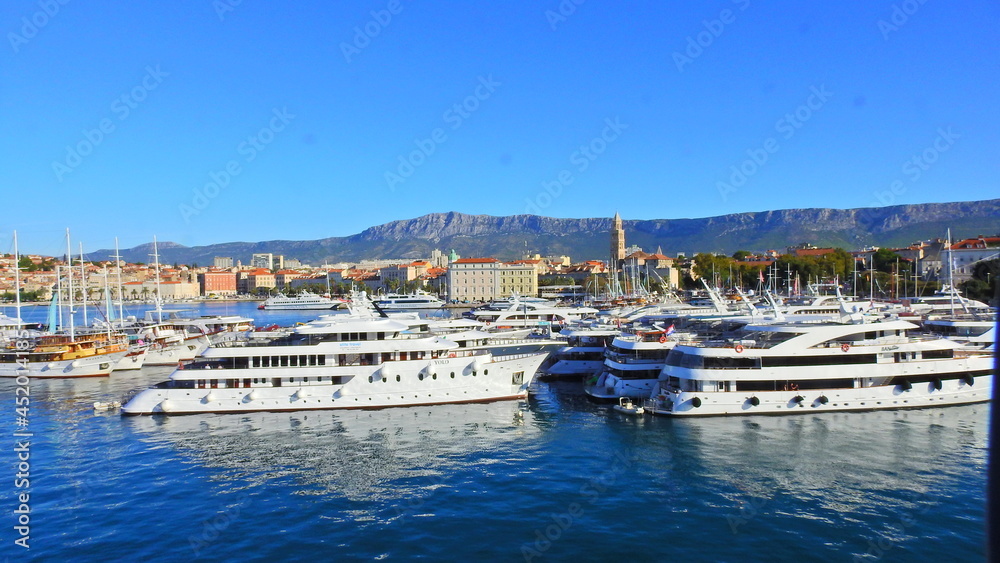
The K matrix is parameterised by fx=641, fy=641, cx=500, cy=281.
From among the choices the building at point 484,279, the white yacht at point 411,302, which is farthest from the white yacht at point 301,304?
the building at point 484,279

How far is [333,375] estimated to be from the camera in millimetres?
25906

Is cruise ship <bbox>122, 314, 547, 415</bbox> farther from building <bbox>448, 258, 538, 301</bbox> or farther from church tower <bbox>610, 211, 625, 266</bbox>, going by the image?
church tower <bbox>610, 211, 625, 266</bbox>

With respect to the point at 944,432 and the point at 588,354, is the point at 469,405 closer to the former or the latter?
the point at 588,354

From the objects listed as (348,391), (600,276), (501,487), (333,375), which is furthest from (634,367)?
(600,276)

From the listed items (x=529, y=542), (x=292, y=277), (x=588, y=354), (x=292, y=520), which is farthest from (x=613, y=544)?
(x=292, y=277)

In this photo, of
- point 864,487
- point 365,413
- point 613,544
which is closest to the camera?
point 613,544

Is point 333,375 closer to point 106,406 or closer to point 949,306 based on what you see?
point 106,406

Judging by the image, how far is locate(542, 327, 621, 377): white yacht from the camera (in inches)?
1341

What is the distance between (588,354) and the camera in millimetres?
34656

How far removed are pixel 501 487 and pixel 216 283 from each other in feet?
619

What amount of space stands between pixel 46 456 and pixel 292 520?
10501 millimetres

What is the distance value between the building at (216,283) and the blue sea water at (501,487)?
17252 centimetres

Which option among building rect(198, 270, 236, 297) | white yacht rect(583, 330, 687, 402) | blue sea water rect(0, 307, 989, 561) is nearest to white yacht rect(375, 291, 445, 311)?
white yacht rect(583, 330, 687, 402)

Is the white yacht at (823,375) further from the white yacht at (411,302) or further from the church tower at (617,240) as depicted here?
the church tower at (617,240)
